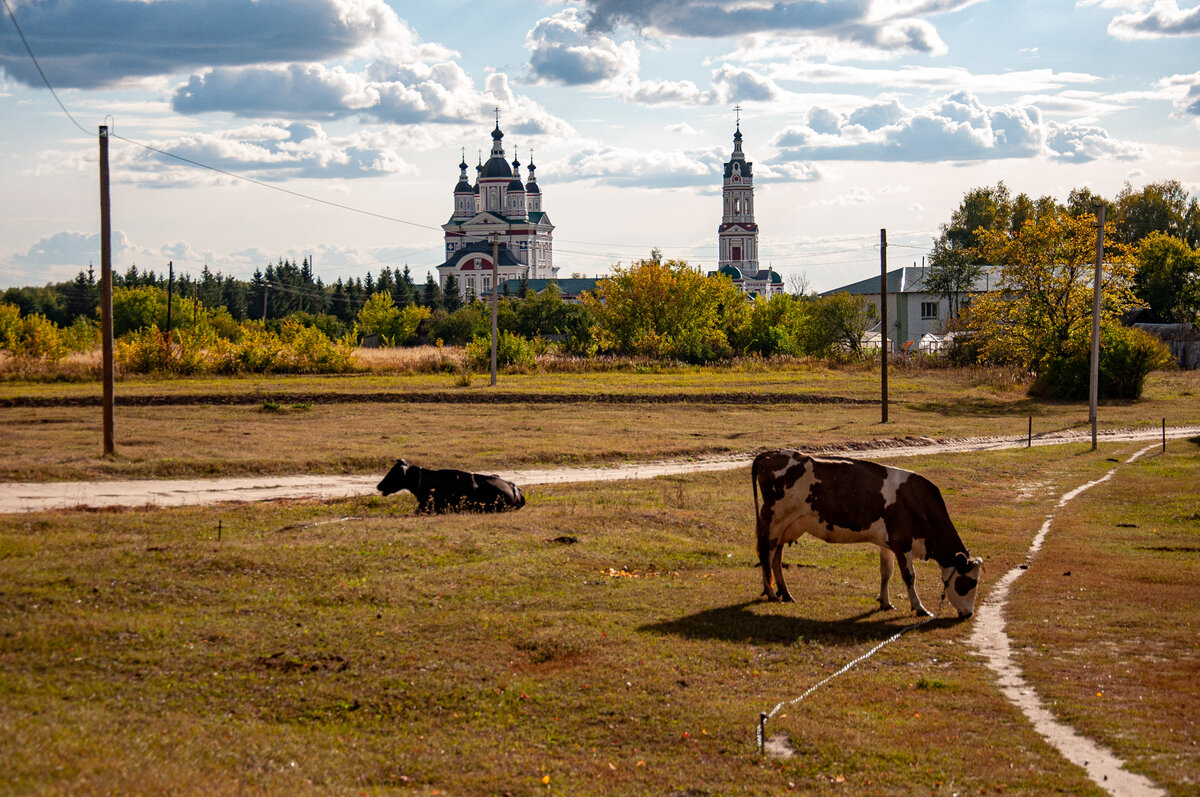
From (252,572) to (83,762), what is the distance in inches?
261

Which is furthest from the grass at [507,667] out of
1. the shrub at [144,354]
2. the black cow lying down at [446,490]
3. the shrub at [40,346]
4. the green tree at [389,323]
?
the green tree at [389,323]

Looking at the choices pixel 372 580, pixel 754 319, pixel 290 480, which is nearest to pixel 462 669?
pixel 372 580

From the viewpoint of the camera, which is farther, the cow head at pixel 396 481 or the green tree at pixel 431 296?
the green tree at pixel 431 296

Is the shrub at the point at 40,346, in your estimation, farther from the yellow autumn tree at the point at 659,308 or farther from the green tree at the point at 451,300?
the green tree at the point at 451,300

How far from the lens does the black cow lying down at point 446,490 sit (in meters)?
20.0

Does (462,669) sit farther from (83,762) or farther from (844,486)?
(844,486)

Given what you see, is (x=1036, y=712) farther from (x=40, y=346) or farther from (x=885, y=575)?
(x=40, y=346)

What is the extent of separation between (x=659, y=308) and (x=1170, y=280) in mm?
39224

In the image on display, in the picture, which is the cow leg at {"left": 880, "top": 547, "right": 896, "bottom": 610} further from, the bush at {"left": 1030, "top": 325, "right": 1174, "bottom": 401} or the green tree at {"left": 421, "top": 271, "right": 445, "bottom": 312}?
the green tree at {"left": 421, "top": 271, "right": 445, "bottom": 312}

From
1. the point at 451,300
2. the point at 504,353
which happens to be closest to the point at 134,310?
the point at 451,300

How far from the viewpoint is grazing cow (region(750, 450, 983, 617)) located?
13.5 meters

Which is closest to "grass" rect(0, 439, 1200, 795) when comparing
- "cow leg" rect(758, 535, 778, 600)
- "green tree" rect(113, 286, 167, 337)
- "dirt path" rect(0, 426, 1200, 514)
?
"cow leg" rect(758, 535, 778, 600)

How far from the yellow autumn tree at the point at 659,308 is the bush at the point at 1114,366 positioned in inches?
1162

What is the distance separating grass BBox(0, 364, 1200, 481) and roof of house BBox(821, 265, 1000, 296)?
30.0m
